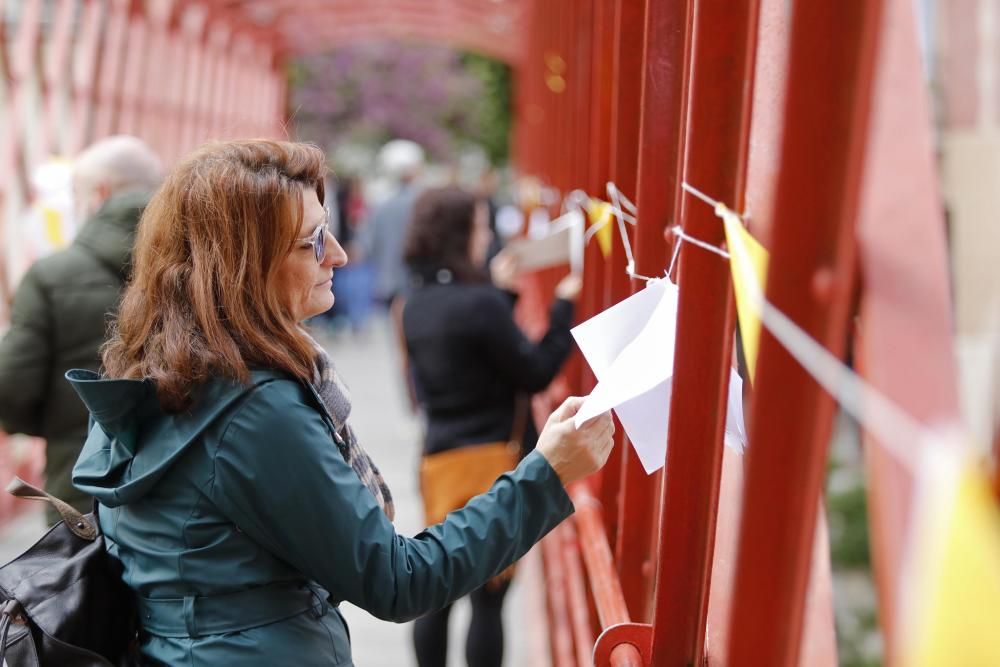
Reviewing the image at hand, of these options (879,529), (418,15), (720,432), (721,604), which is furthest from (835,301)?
(418,15)

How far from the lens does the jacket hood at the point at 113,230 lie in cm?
278

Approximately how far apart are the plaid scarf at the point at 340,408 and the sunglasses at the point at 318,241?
0.42ft

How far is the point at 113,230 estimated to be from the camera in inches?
111

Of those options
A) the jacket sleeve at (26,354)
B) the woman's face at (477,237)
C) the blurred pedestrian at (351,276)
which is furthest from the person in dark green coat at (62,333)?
the blurred pedestrian at (351,276)

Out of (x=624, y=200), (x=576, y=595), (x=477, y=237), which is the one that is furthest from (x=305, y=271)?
(x=477, y=237)

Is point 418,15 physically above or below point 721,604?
above

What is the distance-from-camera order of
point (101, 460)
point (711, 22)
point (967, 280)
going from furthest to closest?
1. point (967, 280)
2. point (101, 460)
3. point (711, 22)

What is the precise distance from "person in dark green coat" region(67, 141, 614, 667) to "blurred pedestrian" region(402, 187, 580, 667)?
1.53 metres

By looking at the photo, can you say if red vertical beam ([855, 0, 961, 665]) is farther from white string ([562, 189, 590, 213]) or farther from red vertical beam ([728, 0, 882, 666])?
white string ([562, 189, 590, 213])

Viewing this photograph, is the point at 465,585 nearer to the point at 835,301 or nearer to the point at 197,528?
the point at 197,528

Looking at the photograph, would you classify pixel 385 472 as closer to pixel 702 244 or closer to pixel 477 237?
pixel 477 237

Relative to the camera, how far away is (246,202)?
1466mm

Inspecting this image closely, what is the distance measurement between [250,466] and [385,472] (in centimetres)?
542

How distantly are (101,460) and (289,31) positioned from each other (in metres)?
10.7
